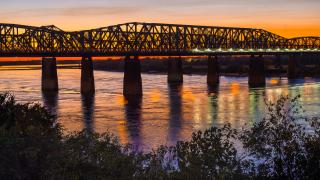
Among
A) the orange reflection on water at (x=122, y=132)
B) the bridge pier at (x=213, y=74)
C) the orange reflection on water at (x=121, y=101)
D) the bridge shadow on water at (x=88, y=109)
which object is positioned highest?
the bridge pier at (x=213, y=74)

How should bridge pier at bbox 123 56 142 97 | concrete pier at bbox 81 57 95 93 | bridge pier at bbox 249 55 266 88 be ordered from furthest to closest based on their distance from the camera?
bridge pier at bbox 249 55 266 88, concrete pier at bbox 81 57 95 93, bridge pier at bbox 123 56 142 97

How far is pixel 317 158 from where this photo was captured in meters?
22.3

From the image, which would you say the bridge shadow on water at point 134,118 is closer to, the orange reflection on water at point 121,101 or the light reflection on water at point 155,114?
the light reflection on water at point 155,114

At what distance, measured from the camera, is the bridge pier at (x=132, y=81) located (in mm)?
110062

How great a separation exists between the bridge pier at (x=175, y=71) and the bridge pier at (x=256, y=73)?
1994cm

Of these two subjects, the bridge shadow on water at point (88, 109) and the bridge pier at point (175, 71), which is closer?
the bridge shadow on water at point (88, 109)

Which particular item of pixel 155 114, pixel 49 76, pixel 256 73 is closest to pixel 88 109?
pixel 155 114

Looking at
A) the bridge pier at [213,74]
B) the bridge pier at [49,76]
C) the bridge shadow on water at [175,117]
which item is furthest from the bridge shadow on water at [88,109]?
the bridge pier at [213,74]

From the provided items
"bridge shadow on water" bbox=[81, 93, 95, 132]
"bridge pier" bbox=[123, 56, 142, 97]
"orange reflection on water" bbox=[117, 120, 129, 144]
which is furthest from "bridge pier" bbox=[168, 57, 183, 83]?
"orange reflection on water" bbox=[117, 120, 129, 144]

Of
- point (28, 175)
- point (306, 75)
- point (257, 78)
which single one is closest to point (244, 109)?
point (28, 175)

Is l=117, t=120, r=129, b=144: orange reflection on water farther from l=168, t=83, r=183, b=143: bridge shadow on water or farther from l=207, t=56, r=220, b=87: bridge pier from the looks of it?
l=207, t=56, r=220, b=87: bridge pier

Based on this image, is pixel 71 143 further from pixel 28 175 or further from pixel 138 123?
pixel 138 123

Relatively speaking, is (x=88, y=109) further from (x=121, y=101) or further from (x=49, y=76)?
(x=49, y=76)

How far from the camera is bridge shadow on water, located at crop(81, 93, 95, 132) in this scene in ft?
203
